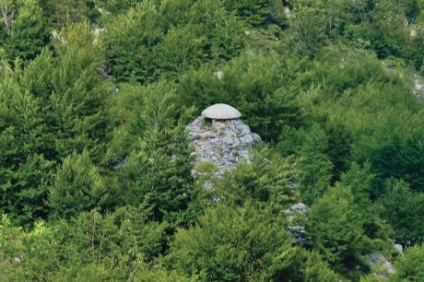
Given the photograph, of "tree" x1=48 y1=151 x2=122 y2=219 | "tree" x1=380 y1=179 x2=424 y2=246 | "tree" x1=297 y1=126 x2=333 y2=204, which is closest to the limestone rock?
"tree" x1=380 y1=179 x2=424 y2=246

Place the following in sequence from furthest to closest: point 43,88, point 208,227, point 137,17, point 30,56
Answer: point 137,17 < point 30,56 < point 43,88 < point 208,227

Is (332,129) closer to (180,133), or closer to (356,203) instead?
(356,203)

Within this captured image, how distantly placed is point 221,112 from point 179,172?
13228mm

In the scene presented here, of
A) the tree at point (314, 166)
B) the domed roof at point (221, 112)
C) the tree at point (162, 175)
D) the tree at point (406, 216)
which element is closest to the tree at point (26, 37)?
the domed roof at point (221, 112)

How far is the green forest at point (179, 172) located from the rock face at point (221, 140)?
177 cm

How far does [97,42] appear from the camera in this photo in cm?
6750

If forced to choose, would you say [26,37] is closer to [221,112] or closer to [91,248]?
[221,112]

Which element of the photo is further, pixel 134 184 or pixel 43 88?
pixel 43 88

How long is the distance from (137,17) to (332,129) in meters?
35.0

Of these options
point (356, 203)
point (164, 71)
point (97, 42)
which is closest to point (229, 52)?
point (164, 71)

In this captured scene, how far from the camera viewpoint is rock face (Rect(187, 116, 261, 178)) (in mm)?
41906

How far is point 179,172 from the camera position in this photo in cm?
3275

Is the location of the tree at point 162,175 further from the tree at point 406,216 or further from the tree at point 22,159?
the tree at point 406,216

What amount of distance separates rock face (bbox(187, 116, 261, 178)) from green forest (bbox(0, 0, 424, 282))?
177cm
